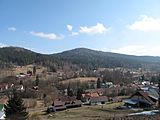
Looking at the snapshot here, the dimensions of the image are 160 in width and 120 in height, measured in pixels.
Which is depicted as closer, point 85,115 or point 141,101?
point 85,115

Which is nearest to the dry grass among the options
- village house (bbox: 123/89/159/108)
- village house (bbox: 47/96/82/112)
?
village house (bbox: 123/89/159/108)

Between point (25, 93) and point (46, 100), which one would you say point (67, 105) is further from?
point (25, 93)

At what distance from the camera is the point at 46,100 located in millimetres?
69750

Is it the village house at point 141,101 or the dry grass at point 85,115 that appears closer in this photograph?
the dry grass at point 85,115

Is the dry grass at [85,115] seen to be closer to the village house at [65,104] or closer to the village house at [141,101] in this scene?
the village house at [141,101]

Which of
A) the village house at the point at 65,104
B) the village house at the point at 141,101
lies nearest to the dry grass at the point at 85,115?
the village house at the point at 141,101

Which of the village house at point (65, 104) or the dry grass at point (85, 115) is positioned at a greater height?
the dry grass at point (85, 115)

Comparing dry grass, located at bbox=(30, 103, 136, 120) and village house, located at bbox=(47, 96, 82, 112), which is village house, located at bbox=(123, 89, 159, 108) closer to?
dry grass, located at bbox=(30, 103, 136, 120)

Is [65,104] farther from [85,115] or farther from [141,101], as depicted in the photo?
[85,115]

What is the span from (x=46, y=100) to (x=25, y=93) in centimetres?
1482

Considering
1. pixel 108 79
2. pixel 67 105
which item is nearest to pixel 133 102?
pixel 67 105

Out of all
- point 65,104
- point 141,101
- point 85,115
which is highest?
point 141,101

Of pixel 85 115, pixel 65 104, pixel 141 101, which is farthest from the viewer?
pixel 65 104

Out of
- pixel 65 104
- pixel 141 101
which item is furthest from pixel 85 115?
pixel 65 104
